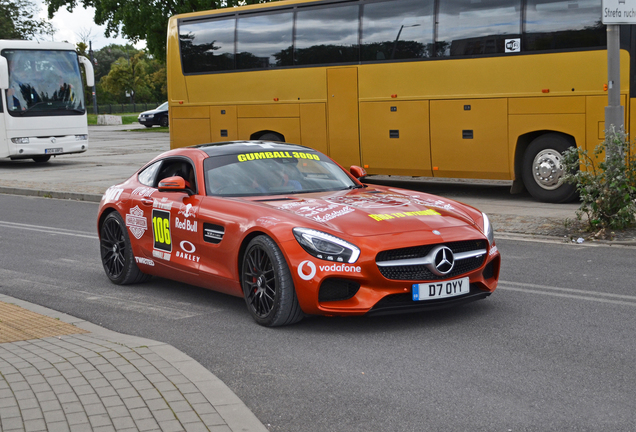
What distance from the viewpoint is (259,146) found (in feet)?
25.8

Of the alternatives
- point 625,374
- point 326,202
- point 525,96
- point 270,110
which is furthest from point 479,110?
point 625,374

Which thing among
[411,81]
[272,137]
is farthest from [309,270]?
[272,137]

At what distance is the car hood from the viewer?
20.2 ft

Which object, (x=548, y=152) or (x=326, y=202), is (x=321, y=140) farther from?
(x=326, y=202)

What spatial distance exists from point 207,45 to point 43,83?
27.8 feet

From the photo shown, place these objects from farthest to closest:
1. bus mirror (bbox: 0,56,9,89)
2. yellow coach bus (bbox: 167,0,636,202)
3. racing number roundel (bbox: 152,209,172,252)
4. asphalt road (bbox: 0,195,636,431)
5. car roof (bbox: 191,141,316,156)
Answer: bus mirror (bbox: 0,56,9,89)
yellow coach bus (bbox: 167,0,636,202)
car roof (bbox: 191,141,316,156)
racing number roundel (bbox: 152,209,172,252)
asphalt road (bbox: 0,195,636,431)

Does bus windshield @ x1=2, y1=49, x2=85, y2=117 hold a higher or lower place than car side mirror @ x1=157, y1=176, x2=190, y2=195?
higher

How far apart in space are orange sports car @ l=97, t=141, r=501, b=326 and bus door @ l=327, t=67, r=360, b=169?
8208 millimetres

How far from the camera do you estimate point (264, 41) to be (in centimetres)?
1717

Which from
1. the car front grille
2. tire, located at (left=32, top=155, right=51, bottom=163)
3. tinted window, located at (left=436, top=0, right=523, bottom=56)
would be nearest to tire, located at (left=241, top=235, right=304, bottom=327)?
the car front grille

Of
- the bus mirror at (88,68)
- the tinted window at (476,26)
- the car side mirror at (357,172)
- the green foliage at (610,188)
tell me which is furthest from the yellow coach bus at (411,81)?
the bus mirror at (88,68)

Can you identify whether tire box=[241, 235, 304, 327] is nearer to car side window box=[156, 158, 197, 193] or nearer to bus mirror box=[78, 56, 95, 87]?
car side window box=[156, 158, 197, 193]

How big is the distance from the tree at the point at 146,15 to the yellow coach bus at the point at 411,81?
1688cm

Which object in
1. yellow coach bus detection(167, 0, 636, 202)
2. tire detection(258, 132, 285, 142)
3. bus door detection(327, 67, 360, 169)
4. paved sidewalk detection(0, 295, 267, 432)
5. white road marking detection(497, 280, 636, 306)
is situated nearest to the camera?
paved sidewalk detection(0, 295, 267, 432)
